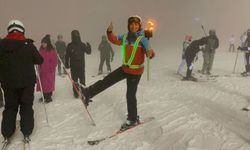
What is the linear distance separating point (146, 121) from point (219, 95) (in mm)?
3876

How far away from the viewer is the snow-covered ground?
588 cm

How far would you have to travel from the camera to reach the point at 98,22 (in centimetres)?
6100

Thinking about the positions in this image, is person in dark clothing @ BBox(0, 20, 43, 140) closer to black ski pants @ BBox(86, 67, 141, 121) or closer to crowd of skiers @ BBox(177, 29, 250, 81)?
black ski pants @ BBox(86, 67, 141, 121)

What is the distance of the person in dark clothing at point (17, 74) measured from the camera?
232 inches

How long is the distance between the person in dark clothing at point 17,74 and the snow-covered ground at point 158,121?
393 mm

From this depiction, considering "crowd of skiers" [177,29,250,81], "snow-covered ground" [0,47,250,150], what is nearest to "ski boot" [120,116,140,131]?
"snow-covered ground" [0,47,250,150]

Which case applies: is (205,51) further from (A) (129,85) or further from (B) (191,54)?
(A) (129,85)

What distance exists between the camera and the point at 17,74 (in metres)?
5.91

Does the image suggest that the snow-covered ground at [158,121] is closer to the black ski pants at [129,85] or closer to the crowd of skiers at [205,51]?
the black ski pants at [129,85]

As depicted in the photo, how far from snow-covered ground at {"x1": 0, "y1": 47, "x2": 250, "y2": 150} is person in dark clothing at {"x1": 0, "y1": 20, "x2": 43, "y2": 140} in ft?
1.29

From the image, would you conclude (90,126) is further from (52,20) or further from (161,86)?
(52,20)

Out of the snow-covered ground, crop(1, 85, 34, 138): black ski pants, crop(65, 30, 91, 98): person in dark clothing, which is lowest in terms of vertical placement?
the snow-covered ground

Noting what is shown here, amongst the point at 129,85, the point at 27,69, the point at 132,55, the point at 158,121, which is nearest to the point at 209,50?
the point at 158,121

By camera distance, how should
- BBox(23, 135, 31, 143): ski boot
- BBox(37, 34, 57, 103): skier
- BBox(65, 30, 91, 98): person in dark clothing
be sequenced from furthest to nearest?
BBox(65, 30, 91, 98): person in dark clothing
BBox(37, 34, 57, 103): skier
BBox(23, 135, 31, 143): ski boot
